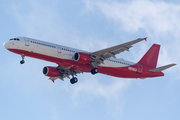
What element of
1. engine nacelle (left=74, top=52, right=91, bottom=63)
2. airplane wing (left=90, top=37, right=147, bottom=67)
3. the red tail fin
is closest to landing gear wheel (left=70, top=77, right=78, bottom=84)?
airplane wing (left=90, top=37, right=147, bottom=67)

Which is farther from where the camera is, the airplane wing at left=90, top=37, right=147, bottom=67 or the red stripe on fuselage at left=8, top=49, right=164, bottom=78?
the red stripe on fuselage at left=8, top=49, right=164, bottom=78

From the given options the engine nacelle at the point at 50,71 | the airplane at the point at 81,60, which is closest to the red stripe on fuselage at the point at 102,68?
the airplane at the point at 81,60

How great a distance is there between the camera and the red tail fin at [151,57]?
60.7m

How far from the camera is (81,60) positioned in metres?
49.9

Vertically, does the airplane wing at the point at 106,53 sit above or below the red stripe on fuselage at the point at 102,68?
above

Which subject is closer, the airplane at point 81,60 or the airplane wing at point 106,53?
the airplane at point 81,60

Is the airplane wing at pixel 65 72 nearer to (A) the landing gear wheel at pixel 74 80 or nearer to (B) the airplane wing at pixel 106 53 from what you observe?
(A) the landing gear wheel at pixel 74 80

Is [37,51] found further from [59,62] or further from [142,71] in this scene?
[142,71]

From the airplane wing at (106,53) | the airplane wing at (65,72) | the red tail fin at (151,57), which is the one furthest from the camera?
the red tail fin at (151,57)

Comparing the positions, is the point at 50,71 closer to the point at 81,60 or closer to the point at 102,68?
the point at 81,60

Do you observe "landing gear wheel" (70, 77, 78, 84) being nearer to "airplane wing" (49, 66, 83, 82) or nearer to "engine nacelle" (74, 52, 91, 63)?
"airplane wing" (49, 66, 83, 82)

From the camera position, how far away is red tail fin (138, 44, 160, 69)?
60.7 meters

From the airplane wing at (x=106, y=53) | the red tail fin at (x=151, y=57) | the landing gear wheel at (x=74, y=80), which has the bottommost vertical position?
the landing gear wheel at (x=74, y=80)

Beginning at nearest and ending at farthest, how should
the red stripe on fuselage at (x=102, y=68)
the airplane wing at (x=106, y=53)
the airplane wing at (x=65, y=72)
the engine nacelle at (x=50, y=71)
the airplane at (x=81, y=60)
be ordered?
the airplane at (x=81, y=60), the airplane wing at (x=106, y=53), the red stripe on fuselage at (x=102, y=68), the engine nacelle at (x=50, y=71), the airplane wing at (x=65, y=72)
